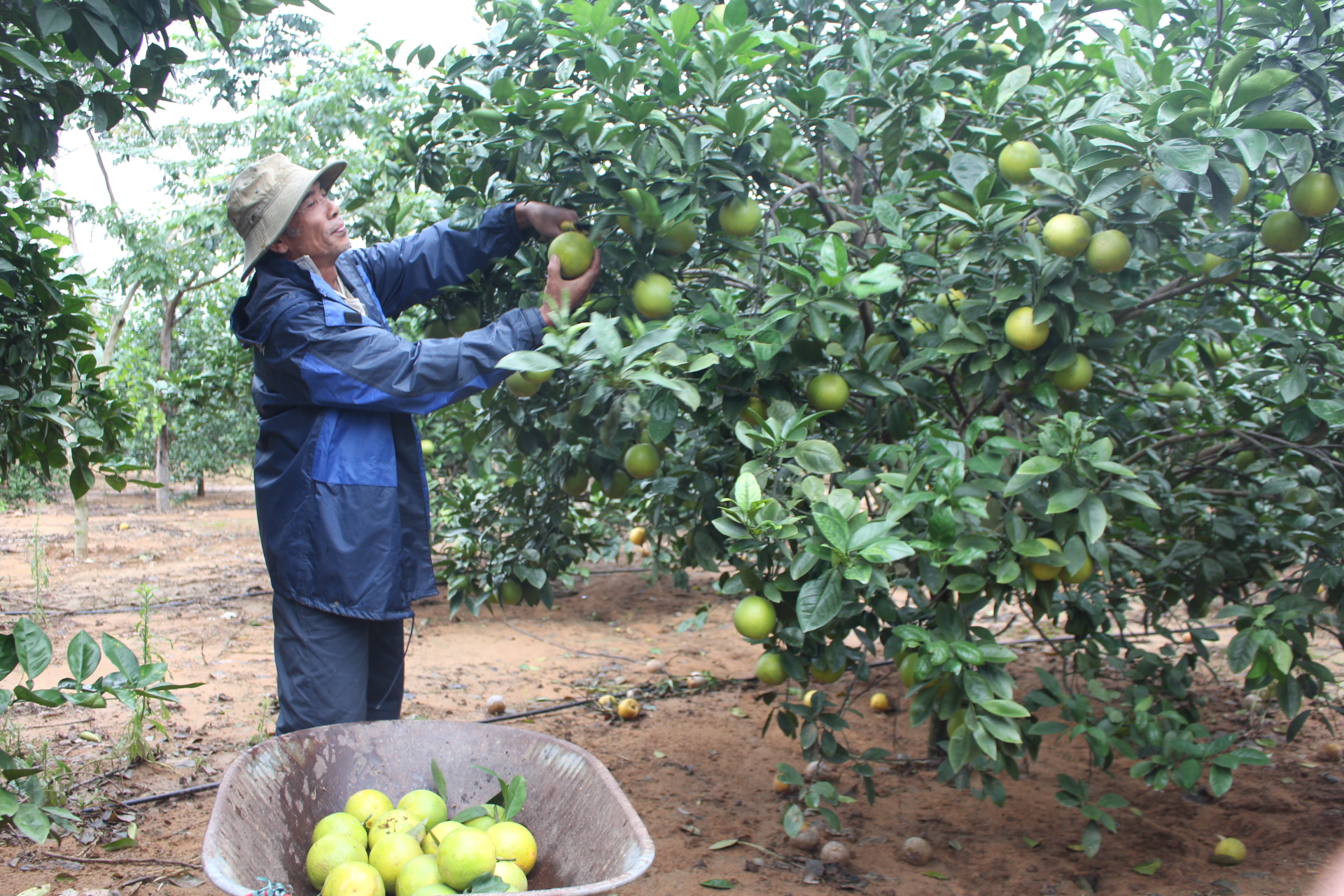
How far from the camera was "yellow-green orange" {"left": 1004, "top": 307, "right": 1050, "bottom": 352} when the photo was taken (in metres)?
1.77

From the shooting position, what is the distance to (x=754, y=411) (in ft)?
6.28

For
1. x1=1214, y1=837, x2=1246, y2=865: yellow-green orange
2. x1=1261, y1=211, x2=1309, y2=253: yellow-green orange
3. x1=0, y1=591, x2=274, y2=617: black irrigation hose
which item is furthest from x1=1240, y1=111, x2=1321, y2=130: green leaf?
x1=0, y1=591, x2=274, y2=617: black irrigation hose

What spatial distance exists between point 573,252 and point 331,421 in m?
0.64

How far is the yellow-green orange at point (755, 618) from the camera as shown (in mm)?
1695

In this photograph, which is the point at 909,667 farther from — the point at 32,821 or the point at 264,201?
Answer: the point at 264,201

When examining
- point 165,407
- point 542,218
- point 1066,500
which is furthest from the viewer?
point 165,407

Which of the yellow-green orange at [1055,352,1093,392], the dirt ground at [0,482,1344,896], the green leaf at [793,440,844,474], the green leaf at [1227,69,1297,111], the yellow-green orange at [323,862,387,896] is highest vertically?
the green leaf at [1227,69,1297,111]

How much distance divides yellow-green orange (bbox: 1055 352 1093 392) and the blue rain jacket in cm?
111

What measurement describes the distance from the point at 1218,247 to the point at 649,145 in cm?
121

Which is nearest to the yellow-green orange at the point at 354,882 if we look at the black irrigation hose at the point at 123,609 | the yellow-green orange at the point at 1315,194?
the yellow-green orange at the point at 1315,194

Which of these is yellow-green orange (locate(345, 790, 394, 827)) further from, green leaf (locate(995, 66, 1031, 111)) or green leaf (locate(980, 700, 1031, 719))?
green leaf (locate(995, 66, 1031, 111))

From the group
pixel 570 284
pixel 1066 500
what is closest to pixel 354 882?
pixel 570 284

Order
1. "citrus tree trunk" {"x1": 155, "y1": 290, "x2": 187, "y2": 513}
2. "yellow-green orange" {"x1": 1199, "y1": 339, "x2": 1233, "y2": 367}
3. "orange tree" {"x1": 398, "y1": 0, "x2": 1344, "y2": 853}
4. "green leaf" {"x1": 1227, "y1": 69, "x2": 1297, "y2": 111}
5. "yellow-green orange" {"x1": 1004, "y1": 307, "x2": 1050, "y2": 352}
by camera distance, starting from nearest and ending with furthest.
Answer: "green leaf" {"x1": 1227, "y1": 69, "x2": 1297, "y2": 111}, "orange tree" {"x1": 398, "y1": 0, "x2": 1344, "y2": 853}, "yellow-green orange" {"x1": 1004, "y1": 307, "x2": 1050, "y2": 352}, "yellow-green orange" {"x1": 1199, "y1": 339, "x2": 1233, "y2": 367}, "citrus tree trunk" {"x1": 155, "y1": 290, "x2": 187, "y2": 513}

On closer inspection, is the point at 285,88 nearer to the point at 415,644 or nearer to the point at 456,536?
the point at 415,644
